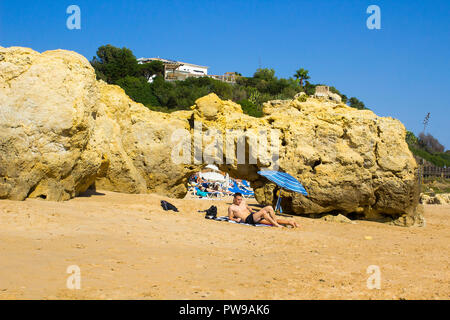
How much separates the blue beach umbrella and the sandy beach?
→ 1854 mm

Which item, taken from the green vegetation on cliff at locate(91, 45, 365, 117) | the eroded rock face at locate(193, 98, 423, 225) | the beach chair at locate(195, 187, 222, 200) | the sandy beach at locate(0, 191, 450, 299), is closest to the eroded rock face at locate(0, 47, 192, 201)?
the sandy beach at locate(0, 191, 450, 299)

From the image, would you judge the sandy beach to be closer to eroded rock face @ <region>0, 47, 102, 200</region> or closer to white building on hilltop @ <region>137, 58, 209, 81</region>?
eroded rock face @ <region>0, 47, 102, 200</region>

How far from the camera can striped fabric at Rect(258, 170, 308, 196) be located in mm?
10648

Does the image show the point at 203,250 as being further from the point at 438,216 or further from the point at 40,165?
the point at 438,216

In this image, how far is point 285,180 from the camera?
10.9 metres

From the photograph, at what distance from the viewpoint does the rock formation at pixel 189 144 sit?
8.29 m

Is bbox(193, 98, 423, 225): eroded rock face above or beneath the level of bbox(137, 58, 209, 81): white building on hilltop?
beneath

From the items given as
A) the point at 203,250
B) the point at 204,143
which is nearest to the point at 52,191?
A: the point at 203,250

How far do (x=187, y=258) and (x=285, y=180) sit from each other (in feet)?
19.5

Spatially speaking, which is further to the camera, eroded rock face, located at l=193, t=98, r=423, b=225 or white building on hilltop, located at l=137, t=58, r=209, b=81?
white building on hilltop, located at l=137, t=58, r=209, b=81

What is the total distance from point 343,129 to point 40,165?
24.6 feet

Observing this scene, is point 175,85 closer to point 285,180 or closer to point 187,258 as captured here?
point 285,180

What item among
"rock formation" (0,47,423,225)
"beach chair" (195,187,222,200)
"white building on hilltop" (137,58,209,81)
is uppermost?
"white building on hilltop" (137,58,209,81)

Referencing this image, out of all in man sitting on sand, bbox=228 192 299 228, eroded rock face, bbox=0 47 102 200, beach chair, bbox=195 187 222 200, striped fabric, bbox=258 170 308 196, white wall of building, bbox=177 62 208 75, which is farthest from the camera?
white wall of building, bbox=177 62 208 75
